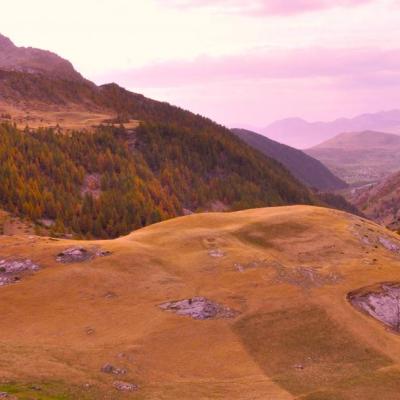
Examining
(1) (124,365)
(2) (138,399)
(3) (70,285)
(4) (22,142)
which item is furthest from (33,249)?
(4) (22,142)

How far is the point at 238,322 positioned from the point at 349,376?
11.5 metres

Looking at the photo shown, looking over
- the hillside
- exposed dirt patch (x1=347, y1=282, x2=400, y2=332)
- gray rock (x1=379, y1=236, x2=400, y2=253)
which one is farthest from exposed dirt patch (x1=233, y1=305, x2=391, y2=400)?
gray rock (x1=379, y1=236, x2=400, y2=253)

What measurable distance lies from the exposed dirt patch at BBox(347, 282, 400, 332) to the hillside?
256 mm

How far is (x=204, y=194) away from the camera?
192m

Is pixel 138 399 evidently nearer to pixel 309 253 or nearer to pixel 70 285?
pixel 70 285

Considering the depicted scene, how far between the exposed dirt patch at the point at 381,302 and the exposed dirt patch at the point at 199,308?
13.6 metres

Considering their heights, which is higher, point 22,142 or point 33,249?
point 22,142

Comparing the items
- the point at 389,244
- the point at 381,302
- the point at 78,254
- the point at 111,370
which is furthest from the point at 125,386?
the point at 389,244

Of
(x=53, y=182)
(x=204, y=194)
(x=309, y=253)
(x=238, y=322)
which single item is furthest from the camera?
(x=204, y=194)

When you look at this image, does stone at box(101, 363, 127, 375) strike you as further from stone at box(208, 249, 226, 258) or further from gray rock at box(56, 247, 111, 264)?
stone at box(208, 249, 226, 258)

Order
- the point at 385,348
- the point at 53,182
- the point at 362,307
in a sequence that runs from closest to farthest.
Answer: the point at 385,348 < the point at 362,307 < the point at 53,182

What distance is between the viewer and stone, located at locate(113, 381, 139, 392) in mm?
37062

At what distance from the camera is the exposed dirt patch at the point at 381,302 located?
53031 mm

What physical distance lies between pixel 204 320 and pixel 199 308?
197 centimetres
